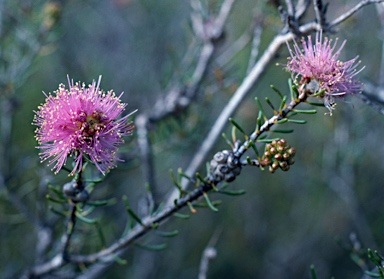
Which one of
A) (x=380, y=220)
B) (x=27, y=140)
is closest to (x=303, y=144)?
(x=380, y=220)

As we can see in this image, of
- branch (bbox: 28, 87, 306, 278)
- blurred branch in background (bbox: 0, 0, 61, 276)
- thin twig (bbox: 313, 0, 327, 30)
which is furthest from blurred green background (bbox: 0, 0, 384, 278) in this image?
thin twig (bbox: 313, 0, 327, 30)

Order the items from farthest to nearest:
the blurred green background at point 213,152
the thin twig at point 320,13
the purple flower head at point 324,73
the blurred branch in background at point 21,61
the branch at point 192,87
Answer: the blurred green background at point 213,152 → the branch at point 192,87 → the blurred branch in background at point 21,61 → the thin twig at point 320,13 → the purple flower head at point 324,73

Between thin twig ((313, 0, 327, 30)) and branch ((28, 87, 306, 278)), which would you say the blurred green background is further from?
thin twig ((313, 0, 327, 30))

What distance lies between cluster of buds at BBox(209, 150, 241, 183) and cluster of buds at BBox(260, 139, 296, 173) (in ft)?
0.29

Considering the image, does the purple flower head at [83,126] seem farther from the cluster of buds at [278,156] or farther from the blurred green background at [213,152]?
the blurred green background at [213,152]

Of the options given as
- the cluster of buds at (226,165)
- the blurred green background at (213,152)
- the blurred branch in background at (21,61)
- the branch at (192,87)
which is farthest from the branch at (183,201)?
the blurred green background at (213,152)

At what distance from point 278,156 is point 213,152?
179cm

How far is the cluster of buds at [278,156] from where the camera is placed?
1230 mm

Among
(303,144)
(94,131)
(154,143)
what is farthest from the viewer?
(303,144)

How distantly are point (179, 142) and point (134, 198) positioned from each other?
168cm

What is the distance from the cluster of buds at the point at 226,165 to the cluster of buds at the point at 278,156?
0.29 ft

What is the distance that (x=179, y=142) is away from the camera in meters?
2.64

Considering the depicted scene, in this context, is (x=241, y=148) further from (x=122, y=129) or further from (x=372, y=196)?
(x=372, y=196)

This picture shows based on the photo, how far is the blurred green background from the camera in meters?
3.17
